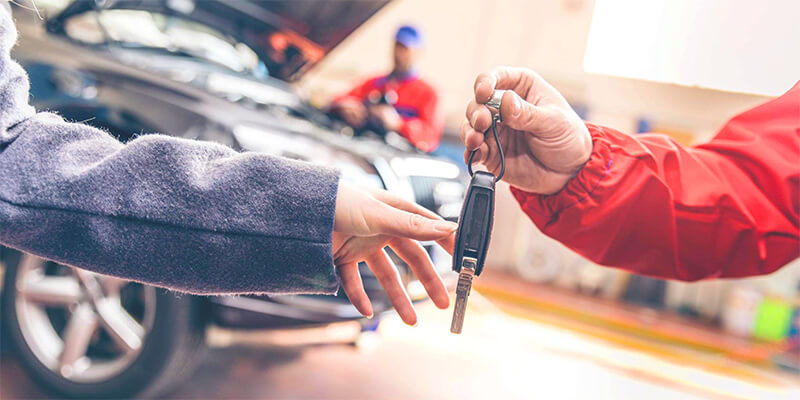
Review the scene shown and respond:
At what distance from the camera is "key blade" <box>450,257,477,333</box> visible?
529 mm

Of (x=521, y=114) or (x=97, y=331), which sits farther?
(x=97, y=331)

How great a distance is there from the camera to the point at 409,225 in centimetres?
53

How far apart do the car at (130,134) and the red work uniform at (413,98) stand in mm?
905

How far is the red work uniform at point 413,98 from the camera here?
2754mm

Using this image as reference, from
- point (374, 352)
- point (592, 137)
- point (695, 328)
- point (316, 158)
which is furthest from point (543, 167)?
point (695, 328)

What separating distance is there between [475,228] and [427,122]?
2.41m

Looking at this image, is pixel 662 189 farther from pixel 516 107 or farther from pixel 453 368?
pixel 453 368

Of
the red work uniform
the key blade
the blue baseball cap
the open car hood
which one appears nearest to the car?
the open car hood

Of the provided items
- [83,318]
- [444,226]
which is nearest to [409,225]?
[444,226]

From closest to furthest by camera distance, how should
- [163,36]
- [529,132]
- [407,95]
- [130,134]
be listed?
1. [529,132]
2. [130,134]
3. [163,36]
4. [407,95]

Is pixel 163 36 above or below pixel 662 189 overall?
above

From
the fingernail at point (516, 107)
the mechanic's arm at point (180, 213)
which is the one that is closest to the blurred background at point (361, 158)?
the fingernail at point (516, 107)

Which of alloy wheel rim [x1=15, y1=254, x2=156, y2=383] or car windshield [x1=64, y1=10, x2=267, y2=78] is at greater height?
car windshield [x1=64, y1=10, x2=267, y2=78]

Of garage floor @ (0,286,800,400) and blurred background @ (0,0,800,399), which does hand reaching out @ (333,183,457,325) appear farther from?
garage floor @ (0,286,800,400)
